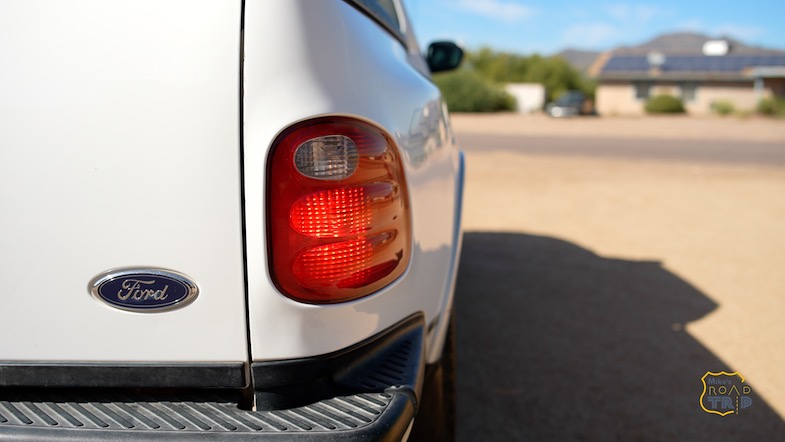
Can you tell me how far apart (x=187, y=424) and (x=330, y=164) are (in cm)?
60

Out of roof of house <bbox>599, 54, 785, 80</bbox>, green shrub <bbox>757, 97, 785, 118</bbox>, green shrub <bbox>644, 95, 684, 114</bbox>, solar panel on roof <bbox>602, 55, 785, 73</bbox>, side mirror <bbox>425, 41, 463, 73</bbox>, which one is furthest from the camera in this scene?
solar panel on roof <bbox>602, 55, 785, 73</bbox>

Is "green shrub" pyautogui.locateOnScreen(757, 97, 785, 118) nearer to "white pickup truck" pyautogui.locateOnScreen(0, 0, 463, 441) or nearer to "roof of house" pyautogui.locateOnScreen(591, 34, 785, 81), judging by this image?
"roof of house" pyautogui.locateOnScreen(591, 34, 785, 81)

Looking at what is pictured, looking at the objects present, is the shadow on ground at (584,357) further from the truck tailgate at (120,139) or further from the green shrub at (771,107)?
the green shrub at (771,107)

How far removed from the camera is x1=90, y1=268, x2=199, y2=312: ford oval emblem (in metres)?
1.32

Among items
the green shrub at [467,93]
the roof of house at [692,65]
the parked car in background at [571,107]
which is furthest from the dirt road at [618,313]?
the roof of house at [692,65]

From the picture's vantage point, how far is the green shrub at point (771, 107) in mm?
37469

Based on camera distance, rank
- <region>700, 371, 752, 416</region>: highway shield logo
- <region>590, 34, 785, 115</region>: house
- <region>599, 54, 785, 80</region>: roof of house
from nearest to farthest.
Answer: <region>700, 371, 752, 416</region>: highway shield logo < <region>590, 34, 785, 115</region>: house < <region>599, 54, 785, 80</region>: roof of house

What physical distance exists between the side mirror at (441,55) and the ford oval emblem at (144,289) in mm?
2655

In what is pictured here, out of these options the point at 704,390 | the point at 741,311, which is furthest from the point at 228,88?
the point at 741,311

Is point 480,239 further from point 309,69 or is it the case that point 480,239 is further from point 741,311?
point 309,69

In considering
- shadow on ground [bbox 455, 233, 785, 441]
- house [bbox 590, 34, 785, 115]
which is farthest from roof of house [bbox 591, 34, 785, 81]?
shadow on ground [bbox 455, 233, 785, 441]

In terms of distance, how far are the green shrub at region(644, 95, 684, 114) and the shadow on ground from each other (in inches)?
1654

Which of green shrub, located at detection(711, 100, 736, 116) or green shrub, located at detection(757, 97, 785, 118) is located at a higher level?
green shrub, located at detection(757, 97, 785, 118)

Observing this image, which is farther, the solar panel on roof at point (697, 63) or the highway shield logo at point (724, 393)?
the solar panel on roof at point (697, 63)
